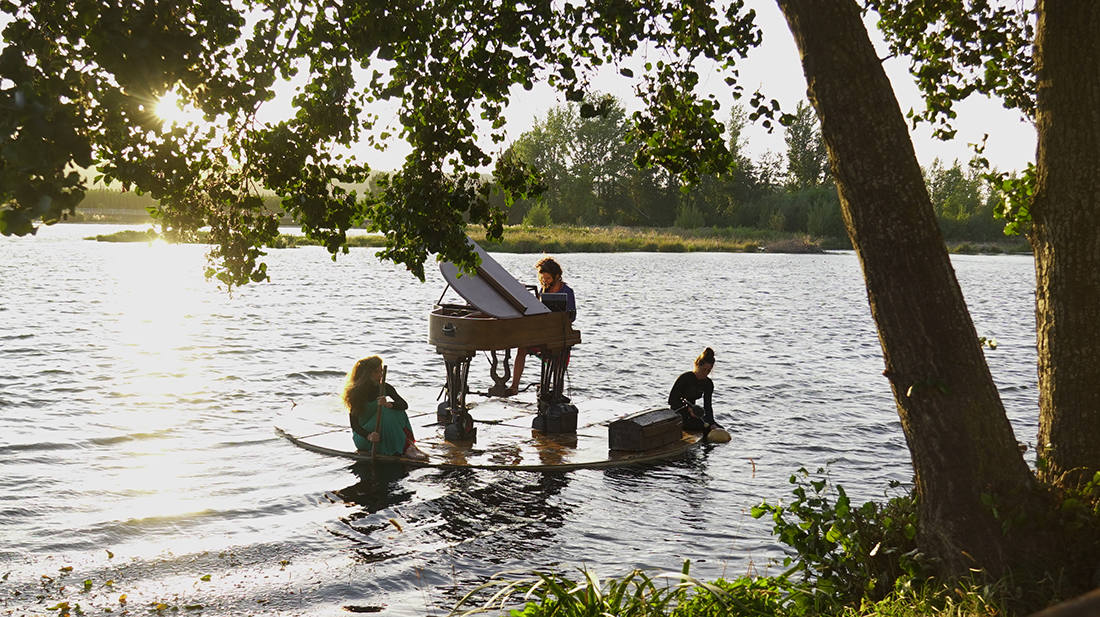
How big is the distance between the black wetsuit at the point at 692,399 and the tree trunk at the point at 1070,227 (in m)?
7.04

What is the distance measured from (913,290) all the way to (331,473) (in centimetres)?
752

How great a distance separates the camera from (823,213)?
100562mm

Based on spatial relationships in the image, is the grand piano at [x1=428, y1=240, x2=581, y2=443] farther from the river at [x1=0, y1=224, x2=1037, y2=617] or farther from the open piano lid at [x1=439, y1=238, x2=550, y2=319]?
the river at [x1=0, y1=224, x2=1037, y2=617]

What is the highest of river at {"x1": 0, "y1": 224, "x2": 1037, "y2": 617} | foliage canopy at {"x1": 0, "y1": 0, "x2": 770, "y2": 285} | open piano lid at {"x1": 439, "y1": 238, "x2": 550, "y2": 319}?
foliage canopy at {"x1": 0, "y1": 0, "x2": 770, "y2": 285}

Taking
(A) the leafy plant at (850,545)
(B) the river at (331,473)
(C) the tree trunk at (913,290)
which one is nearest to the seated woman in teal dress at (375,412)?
(B) the river at (331,473)

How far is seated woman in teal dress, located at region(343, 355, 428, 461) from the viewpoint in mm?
10781

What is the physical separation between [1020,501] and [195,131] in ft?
16.4

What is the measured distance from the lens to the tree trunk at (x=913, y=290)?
5.17 metres

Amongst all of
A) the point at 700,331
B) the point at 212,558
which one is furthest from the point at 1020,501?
the point at 700,331

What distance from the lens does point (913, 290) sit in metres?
5.20

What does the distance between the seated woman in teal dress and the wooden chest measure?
218 cm

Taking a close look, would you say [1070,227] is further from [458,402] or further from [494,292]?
[458,402]

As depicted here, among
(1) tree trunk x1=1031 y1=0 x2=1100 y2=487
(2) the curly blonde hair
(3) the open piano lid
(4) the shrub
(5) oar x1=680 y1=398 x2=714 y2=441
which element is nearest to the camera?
(1) tree trunk x1=1031 y1=0 x2=1100 y2=487

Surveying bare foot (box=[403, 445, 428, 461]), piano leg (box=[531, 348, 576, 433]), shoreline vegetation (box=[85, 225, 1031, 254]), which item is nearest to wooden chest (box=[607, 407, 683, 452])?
piano leg (box=[531, 348, 576, 433])
